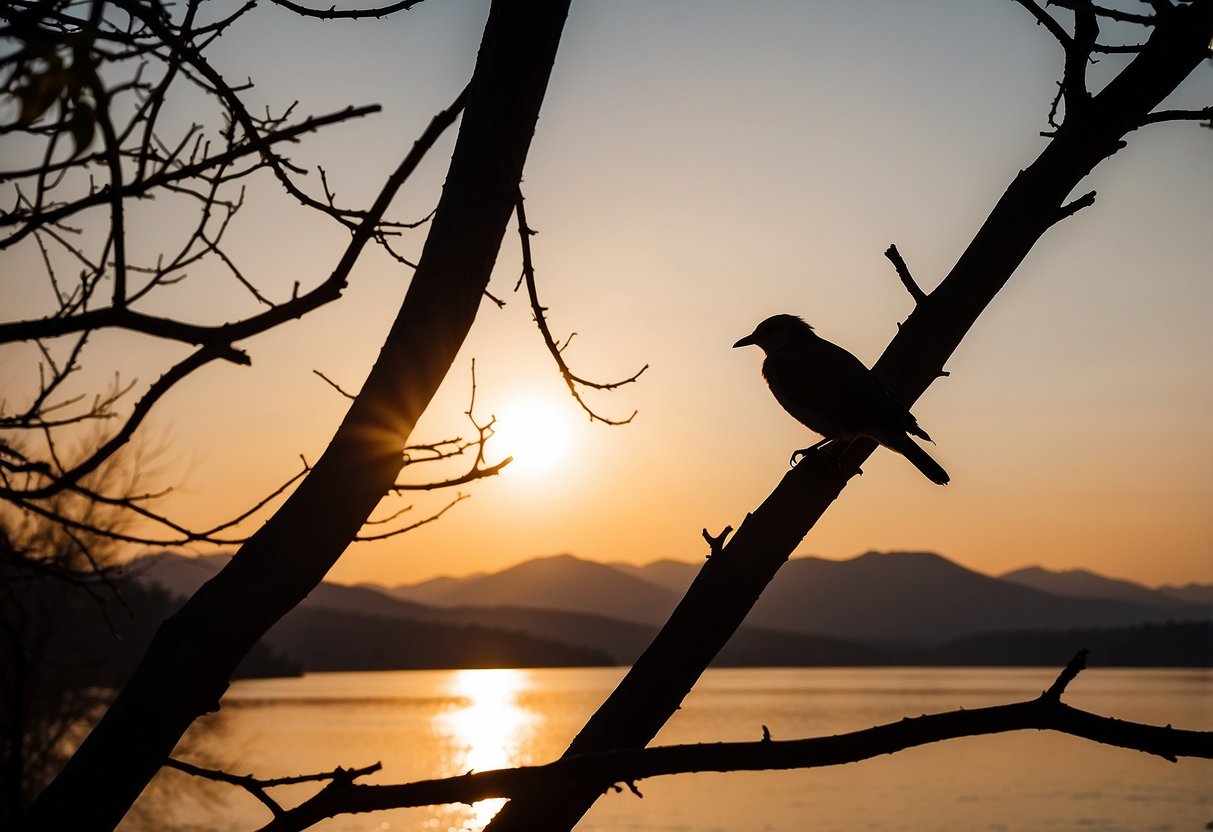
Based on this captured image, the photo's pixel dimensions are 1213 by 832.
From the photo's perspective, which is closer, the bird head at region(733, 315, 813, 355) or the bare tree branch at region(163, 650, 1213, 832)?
the bare tree branch at region(163, 650, 1213, 832)

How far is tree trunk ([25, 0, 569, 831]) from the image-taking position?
2789 millimetres

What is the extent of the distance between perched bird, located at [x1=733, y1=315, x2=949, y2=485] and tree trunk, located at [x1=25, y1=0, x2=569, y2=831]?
3.05 m

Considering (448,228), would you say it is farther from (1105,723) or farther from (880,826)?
(880,826)

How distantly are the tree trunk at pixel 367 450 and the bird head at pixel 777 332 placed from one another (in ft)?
22.4

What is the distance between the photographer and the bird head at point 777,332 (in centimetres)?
983

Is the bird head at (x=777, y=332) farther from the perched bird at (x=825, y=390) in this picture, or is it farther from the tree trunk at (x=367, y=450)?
the tree trunk at (x=367, y=450)

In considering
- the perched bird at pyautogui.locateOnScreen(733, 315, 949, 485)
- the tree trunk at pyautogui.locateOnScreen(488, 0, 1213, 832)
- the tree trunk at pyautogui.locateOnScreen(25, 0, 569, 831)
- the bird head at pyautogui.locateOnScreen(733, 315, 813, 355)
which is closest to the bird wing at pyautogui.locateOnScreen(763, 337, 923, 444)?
Result: the perched bird at pyautogui.locateOnScreen(733, 315, 949, 485)

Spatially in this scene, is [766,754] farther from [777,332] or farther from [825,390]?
[777,332]

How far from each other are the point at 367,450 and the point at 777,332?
24.6 feet

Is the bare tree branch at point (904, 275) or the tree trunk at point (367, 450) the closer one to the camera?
the tree trunk at point (367, 450)

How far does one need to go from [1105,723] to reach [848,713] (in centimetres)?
14547

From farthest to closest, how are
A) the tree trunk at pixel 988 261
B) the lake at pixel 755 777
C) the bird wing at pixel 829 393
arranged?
the lake at pixel 755 777 → the bird wing at pixel 829 393 → the tree trunk at pixel 988 261

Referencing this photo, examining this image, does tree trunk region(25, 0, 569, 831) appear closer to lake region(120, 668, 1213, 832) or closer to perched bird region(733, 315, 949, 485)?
perched bird region(733, 315, 949, 485)

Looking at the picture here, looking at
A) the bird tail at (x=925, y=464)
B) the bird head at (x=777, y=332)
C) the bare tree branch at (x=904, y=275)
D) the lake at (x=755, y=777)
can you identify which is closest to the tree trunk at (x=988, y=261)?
the bare tree branch at (x=904, y=275)
